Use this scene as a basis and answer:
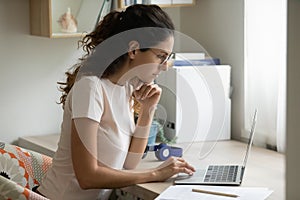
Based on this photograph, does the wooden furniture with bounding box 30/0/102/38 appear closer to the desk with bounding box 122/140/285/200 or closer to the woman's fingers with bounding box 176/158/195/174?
the desk with bounding box 122/140/285/200

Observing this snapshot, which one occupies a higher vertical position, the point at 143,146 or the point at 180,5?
the point at 180,5

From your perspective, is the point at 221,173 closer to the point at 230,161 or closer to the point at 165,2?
the point at 230,161

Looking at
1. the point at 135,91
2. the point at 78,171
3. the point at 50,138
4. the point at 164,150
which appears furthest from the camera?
the point at 50,138

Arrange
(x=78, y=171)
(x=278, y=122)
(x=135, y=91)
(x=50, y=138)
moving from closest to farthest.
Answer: (x=78, y=171) → (x=135, y=91) → (x=278, y=122) → (x=50, y=138)

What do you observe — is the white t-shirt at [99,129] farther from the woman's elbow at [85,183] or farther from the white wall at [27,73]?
the white wall at [27,73]

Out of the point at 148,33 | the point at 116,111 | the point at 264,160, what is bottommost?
the point at 264,160

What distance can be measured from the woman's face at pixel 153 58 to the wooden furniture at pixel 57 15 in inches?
31.1

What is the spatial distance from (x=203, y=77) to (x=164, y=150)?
560 mm

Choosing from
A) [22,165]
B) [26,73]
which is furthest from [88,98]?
[26,73]

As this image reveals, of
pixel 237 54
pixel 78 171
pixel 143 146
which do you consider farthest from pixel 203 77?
pixel 78 171

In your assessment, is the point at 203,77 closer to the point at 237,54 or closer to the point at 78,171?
the point at 237,54

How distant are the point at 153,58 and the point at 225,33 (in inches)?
41.1

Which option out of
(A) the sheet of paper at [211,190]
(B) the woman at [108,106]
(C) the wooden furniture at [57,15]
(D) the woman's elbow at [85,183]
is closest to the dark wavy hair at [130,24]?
(B) the woman at [108,106]

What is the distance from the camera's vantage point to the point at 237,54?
10.5ft
